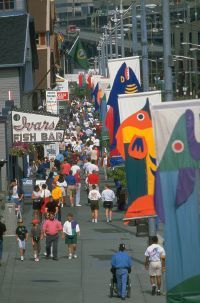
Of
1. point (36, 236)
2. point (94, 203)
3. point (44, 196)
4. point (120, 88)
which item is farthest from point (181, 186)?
point (44, 196)

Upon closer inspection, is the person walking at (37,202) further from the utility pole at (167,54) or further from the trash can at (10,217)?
the utility pole at (167,54)

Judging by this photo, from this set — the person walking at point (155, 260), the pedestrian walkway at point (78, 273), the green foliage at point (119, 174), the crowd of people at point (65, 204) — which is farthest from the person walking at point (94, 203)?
the person walking at point (155, 260)

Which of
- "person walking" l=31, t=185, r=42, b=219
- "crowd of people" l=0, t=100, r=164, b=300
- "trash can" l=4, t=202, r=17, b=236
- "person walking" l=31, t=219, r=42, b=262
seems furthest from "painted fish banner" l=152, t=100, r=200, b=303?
"person walking" l=31, t=185, r=42, b=219

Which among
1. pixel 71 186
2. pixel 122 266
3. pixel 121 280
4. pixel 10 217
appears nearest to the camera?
pixel 122 266

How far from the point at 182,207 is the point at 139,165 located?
9343mm

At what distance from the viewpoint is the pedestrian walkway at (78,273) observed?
2367cm

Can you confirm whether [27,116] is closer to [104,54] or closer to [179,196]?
[179,196]

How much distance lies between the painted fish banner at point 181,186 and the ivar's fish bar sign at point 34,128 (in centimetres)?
2596

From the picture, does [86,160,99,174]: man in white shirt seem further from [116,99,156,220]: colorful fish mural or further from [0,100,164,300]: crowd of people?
[116,99,156,220]: colorful fish mural

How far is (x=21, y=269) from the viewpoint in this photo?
2744 cm

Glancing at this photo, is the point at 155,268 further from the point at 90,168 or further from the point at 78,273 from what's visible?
the point at 90,168

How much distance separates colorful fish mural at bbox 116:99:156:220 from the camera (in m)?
22.1

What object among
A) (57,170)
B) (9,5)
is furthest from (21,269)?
(9,5)

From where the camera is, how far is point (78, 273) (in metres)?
26.7
